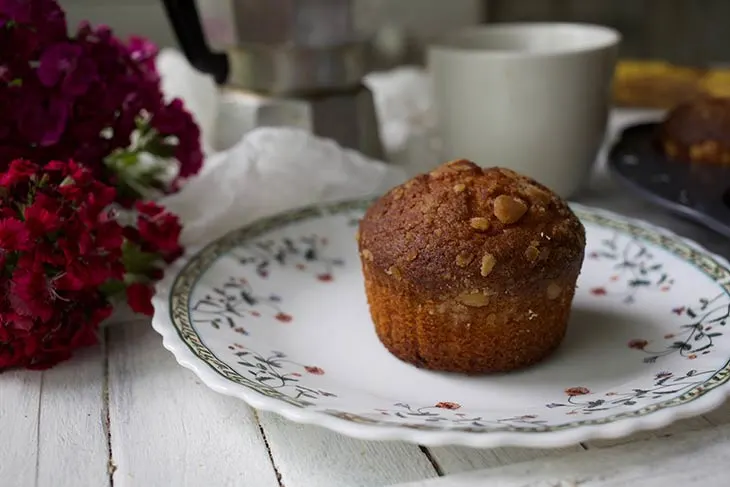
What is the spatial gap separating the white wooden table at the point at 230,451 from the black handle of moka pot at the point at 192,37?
40cm

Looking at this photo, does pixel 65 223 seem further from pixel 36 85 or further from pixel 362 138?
pixel 362 138

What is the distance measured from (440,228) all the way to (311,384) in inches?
5.8

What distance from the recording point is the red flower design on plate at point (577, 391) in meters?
0.57

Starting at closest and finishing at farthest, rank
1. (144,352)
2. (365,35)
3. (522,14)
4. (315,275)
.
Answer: (144,352), (315,275), (365,35), (522,14)

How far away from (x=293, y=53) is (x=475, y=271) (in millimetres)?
453

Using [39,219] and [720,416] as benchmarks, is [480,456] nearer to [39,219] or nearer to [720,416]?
[720,416]

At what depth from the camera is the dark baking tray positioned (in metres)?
0.79

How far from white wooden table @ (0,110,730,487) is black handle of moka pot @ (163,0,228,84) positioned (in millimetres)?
401

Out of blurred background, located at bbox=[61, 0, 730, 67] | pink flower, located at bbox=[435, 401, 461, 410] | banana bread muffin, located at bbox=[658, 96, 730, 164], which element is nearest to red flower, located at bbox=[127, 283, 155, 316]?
pink flower, located at bbox=[435, 401, 461, 410]

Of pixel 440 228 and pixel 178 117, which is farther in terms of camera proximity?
pixel 178 117

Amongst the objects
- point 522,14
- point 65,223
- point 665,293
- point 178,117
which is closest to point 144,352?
point 65,223

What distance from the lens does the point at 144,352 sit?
676 mm

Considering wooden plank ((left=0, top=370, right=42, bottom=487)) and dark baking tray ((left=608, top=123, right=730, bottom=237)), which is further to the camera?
dark baking tray ((left=608, top=123, right=730, bottom=237))

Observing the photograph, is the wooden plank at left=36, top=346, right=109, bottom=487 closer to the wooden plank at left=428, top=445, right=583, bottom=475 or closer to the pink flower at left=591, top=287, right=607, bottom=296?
the wooden plank at left=428, top=445, right=583, bottom=475
